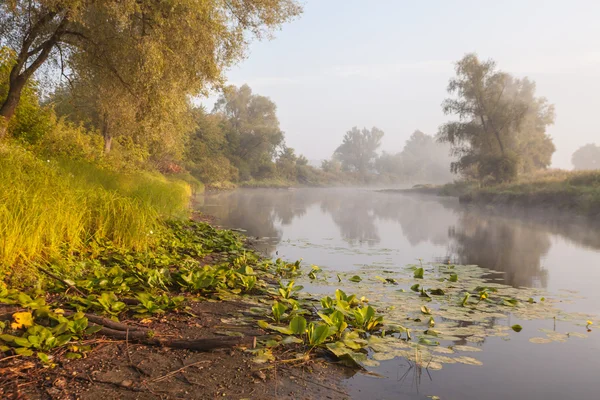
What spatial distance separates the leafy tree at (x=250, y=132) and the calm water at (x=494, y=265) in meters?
47.0

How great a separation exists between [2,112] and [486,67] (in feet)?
119

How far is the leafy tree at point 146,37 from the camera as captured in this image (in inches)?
382

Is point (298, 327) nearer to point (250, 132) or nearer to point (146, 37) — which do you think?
point (146, 37)

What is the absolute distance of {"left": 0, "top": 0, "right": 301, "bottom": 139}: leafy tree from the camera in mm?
9711

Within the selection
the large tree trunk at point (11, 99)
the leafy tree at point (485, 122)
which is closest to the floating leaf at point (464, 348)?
the large tree trunk at point (11, 99)

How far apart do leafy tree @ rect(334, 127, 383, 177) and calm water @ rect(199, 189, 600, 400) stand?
357ft

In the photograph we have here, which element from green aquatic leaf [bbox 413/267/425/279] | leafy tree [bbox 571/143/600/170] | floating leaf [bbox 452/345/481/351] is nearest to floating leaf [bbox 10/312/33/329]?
floating leaf [bbox 452/345/481/351]

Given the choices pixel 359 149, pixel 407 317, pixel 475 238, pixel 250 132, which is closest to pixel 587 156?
pixel 359 149

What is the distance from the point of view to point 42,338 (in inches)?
108

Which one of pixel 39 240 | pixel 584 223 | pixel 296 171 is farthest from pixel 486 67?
pixel 296 171

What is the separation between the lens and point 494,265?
8.66 m

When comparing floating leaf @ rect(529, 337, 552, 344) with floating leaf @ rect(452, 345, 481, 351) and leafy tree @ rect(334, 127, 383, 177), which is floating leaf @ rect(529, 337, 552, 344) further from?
leafy tree @ rect(334, 127, 383, 177)

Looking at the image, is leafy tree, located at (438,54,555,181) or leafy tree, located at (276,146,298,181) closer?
leafy tree, located at (438,54,555,181)

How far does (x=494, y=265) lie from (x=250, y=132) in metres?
59.6
